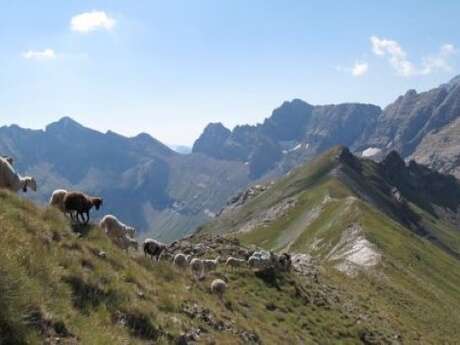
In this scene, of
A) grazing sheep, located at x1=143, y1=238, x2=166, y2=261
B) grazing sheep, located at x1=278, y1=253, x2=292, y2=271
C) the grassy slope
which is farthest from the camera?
grazing sheep, located at x1=278, y1=253, x2=292, y2=271

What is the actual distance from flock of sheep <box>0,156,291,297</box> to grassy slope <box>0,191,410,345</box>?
1.32 meters

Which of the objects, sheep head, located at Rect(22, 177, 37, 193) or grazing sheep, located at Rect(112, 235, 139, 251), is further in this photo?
grazing sheep, located at Rect(112, 235, 139, 251)

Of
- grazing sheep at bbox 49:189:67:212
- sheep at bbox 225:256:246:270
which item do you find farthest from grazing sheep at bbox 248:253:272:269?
grazing sheep at bbox 49:189:67:212

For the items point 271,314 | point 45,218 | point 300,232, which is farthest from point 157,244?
point 300,232

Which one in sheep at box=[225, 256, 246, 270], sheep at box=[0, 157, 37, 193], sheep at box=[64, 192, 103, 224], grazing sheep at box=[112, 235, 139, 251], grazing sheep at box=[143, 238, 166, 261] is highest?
sheep at box=[0, 157, 37, 193]

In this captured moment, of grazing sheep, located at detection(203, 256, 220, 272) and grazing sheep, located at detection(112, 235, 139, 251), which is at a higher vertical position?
grazing sheep, located at detection(112, 235, 139, 251)

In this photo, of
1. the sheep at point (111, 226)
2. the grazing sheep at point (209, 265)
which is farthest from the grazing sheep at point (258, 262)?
the sheep at point (111, 226)

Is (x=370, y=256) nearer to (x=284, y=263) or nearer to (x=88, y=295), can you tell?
(x=284, y=263)

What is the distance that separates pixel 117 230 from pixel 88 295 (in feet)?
39.6

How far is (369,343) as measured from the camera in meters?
36.7

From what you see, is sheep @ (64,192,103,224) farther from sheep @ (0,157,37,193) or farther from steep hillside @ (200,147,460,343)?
steep hillside @ (200,147,460,343)

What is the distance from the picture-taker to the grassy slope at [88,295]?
11180 millimetres

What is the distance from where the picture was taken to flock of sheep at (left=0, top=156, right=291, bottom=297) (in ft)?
69.6

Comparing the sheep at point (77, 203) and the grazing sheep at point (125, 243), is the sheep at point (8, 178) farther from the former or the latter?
the grazing sheep at point (125, 243)
